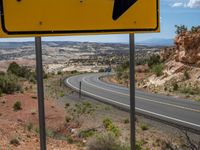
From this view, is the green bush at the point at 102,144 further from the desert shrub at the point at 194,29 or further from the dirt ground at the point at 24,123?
the desert shrub at the point at 194,29

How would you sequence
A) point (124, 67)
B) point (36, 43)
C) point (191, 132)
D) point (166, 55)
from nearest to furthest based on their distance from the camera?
point (36, 43)
point (191, 132)
point (166, 55)
point (124, 67)

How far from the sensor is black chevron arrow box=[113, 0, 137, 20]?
12.3ft

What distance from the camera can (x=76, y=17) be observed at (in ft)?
11.8

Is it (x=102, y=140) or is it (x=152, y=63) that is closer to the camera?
(x=102, y=140)

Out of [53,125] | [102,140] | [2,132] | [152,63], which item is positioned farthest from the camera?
[152,63]

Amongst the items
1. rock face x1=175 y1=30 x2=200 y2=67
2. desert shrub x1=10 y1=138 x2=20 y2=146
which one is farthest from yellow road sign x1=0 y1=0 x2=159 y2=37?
rock face x1=175 y1=30 x2=200 y2=67

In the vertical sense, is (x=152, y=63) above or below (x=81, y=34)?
below

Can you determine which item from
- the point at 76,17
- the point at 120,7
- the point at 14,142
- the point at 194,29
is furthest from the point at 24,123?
the point at 194,29

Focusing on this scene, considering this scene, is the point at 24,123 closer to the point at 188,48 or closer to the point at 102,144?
the point at 102,144

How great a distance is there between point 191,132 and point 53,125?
581 centimetres

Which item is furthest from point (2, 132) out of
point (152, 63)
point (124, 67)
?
point (124, 67)

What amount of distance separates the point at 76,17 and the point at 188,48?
38.8 meters

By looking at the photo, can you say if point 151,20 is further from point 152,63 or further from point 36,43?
point 152,63

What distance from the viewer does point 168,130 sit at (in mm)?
17141
